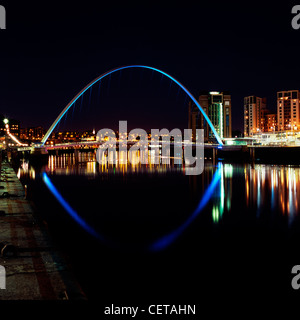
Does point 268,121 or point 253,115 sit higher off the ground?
point 253,115

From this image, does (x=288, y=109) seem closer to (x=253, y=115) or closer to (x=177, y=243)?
(x=253, y=115)

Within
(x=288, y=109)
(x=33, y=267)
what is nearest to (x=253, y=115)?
(x=288, y=109)

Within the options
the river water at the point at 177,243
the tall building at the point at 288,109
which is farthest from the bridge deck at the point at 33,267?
the tall building at the point at 288,109

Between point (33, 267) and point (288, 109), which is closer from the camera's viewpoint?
point (33, 267)

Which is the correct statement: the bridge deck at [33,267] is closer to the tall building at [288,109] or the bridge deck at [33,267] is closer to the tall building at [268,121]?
the tall building at [288,109]

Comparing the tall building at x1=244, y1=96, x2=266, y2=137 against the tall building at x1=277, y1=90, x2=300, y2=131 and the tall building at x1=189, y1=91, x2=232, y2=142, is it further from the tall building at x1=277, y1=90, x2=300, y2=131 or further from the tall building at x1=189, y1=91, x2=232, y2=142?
the tall building at x1=277, y1=90, x2=300, y2=131

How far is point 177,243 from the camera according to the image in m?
12.0

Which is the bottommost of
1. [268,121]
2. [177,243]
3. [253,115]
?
[177,243]

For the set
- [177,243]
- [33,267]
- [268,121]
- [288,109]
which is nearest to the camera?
[33,267]

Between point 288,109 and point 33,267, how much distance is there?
444ft

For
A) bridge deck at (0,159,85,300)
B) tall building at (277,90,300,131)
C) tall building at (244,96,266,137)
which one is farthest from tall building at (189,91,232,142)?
bridge deck at (0,159,85,300)

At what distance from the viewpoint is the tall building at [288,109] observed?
124 metres
